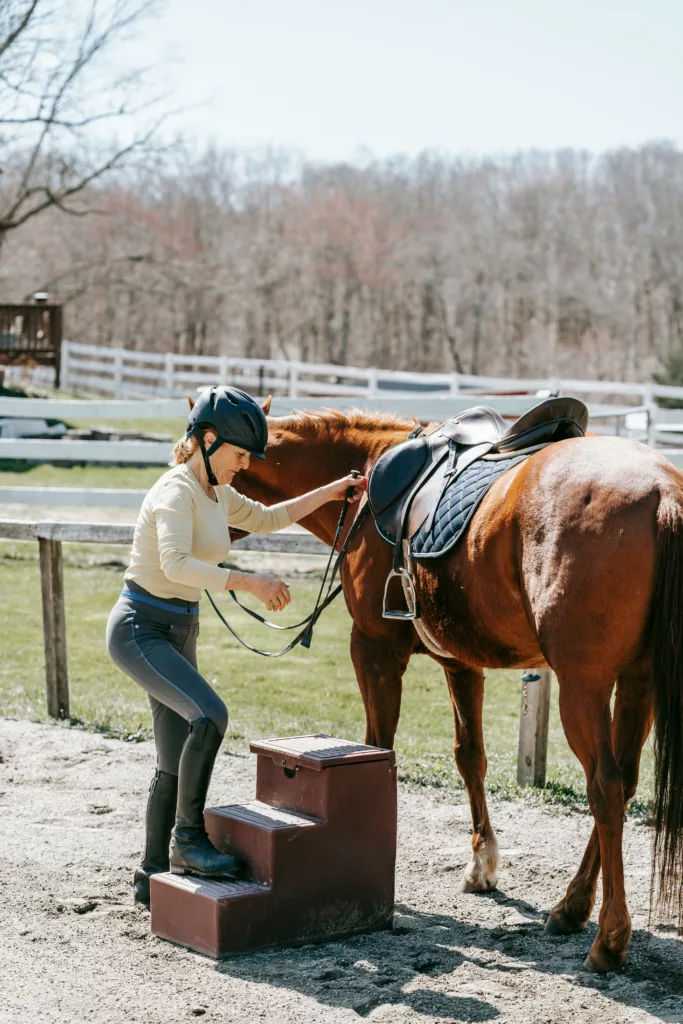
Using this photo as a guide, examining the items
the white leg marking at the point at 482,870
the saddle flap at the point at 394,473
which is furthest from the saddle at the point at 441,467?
the white leg marking at the point at 482,870

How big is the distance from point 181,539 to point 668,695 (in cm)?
161

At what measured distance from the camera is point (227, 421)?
370cm

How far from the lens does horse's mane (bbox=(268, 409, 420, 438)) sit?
487 cm

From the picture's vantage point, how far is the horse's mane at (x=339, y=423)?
16.0 ft

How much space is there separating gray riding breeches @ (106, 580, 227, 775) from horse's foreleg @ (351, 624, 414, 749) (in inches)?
28.4

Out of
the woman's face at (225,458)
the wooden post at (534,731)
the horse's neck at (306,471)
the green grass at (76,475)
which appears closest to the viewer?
the woman's face at (225,458)

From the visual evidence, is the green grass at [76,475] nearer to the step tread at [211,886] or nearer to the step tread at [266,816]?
the step tread at [266,816]

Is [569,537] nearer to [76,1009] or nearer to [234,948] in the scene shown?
[234,948]

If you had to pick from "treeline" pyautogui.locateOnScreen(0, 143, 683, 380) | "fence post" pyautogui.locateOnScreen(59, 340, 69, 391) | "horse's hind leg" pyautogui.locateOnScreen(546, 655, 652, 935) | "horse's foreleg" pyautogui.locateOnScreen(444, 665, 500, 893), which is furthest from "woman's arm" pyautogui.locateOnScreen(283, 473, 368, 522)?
"treeline" pyautogui.locateOnScreen(0, 143, 683, 380)

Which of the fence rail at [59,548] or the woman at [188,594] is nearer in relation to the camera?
the woman at [188,594]

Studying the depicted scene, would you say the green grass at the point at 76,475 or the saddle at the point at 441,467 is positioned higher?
the saddle at the point at 441,467

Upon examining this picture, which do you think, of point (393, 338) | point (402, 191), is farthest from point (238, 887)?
point (402, 191)

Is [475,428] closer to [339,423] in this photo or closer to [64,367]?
[339,423]

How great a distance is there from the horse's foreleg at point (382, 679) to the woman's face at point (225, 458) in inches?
37.6
